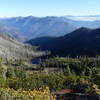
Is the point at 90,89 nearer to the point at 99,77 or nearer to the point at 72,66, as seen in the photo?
the point at 99,77

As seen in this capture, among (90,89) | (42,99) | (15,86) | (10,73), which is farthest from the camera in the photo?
(10,73)

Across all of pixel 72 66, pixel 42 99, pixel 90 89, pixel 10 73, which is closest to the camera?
pixel 42 99

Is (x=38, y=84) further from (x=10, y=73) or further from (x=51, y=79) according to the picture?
(x=10, y=73)

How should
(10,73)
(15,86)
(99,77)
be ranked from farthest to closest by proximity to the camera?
(10,73) → (99,77) → (15,86)

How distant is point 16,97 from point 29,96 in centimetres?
168

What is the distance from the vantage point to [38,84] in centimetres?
9462

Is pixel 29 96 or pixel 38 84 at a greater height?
pixel 29 96

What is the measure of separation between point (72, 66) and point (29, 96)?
162 meters

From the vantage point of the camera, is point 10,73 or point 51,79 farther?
point 10,73

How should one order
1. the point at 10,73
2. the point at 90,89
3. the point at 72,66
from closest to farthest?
the point at 90,89
the point at 10,73
the point at 72,66

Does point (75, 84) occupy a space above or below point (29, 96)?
below

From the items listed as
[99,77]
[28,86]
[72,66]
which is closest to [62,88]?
[28,86]

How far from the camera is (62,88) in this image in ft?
317

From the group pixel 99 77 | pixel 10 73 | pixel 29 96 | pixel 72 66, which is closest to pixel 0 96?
pixel 29 96
